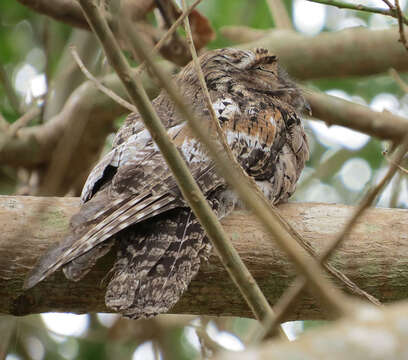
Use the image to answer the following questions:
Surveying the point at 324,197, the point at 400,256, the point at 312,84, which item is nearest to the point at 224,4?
the point at 312,84

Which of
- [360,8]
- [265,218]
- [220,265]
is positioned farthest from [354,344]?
[220,265]

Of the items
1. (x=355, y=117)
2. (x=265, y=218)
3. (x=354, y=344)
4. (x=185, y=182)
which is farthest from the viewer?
(x=355, y=117)

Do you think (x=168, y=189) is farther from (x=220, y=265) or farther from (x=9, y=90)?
(x=9, y=90)

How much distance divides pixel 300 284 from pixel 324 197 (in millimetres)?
4671

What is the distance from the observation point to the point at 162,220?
2.71 m

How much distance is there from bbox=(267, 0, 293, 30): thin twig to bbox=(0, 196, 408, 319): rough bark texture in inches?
99.1

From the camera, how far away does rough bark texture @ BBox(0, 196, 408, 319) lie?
8.51 feet

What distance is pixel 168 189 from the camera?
2.67m

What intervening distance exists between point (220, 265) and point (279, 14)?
299cm

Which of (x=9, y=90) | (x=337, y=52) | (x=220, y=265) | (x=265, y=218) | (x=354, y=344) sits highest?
(x=337, y=52)

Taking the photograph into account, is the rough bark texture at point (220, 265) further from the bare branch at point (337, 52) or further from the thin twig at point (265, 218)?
the bare branch at point (337, 52)

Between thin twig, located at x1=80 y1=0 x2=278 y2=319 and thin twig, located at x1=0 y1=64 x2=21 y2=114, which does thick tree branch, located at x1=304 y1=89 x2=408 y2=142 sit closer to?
thin twig, located at x1=0 y1=64 x2=21 y2=114

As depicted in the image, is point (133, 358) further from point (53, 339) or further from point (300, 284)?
point (300, 284)

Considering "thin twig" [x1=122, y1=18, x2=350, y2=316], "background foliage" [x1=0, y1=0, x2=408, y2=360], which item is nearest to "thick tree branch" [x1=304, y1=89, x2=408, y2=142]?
"background foliage" [x1=0, y1=0, x2=408, y2=360]
